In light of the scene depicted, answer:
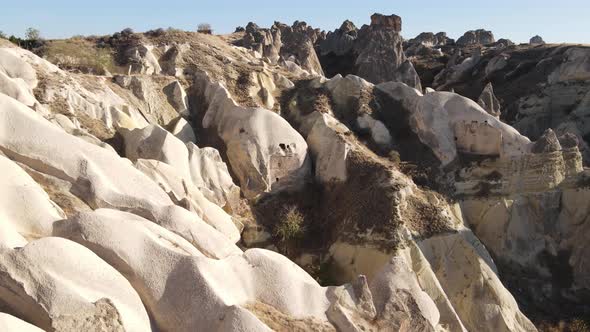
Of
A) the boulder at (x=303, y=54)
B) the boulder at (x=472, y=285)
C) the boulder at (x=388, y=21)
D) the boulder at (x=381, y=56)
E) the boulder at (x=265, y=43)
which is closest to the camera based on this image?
the boulder at (x=472, y=285)

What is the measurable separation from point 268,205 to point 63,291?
11.1 meters

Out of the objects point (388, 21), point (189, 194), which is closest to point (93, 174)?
point (189, 194)

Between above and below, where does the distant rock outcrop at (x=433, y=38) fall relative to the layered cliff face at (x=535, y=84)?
above

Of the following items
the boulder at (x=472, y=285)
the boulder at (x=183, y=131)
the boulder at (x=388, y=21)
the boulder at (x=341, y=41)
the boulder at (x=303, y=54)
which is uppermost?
the boulder at (x=388, y=21)

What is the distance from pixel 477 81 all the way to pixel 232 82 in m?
28.8

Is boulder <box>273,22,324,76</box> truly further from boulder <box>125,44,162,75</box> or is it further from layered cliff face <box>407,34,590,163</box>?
boulder <box>125,44,162,75</box>

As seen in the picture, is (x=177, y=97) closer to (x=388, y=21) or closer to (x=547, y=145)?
(x=547, y=145)

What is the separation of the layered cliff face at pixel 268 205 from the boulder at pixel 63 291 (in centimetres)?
3

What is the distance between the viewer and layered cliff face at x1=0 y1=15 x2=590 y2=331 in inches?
410

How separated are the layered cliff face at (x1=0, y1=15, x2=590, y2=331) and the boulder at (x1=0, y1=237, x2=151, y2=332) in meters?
0.03

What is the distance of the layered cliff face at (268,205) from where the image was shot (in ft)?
34.2

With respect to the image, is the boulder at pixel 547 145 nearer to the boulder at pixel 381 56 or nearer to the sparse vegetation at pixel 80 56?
the sparse vegetation at pixel 80 56

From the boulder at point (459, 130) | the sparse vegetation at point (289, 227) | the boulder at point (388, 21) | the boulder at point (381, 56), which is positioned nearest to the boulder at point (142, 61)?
the sparse vegetation at point (289, 227)

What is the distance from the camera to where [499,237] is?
1994 centimetres
